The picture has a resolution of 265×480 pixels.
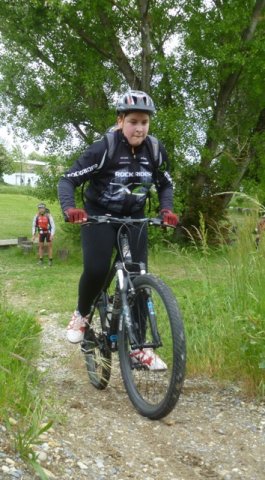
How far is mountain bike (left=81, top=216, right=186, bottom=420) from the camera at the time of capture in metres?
3.55

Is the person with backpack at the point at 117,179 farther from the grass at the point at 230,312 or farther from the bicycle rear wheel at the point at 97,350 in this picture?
the grass at the point at 230,312

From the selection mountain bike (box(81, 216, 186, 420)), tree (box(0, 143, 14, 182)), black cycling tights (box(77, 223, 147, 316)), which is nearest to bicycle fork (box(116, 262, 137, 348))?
mountain bike (box(81, 216, 186, 420))

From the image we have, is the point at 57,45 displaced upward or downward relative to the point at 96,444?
upward

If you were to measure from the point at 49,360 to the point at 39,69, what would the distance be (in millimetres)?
13860

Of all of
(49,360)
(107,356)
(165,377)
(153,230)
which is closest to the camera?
(165,377)

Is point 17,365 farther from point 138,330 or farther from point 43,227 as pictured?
point 43,227

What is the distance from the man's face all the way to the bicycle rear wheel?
123 centimetres

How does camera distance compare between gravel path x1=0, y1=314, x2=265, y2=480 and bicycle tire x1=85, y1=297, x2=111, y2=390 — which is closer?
gravel path x1=0, y1=314, x2=265, y2=480

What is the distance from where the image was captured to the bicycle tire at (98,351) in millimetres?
4344

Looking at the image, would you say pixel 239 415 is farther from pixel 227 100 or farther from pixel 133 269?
pixel 227 100

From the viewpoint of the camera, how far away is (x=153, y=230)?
1545cm

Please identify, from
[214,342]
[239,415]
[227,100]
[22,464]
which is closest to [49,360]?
[214,342]

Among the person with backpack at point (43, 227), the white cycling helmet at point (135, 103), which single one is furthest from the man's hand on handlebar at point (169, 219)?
the person with backpack at point (43, 227)

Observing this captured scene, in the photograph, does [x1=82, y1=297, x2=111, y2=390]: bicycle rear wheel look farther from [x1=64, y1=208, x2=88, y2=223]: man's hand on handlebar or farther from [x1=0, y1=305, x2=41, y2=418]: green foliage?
[x1=64, y1=208, x2=88, y2=223]: man's hand on handlebar
